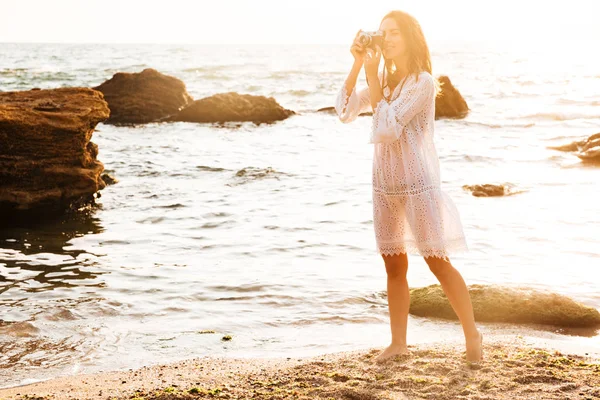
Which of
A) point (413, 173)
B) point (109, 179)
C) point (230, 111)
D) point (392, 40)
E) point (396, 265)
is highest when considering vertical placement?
point (392, 40)

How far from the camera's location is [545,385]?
4203mm

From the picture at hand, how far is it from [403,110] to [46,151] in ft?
24.2

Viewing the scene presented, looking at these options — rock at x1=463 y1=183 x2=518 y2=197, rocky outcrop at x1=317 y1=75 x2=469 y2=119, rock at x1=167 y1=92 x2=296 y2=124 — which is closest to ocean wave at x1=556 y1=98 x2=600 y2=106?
rocky outcrop at x1=317 y1=75 x2=469 y2=119

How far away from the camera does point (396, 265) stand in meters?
4.68

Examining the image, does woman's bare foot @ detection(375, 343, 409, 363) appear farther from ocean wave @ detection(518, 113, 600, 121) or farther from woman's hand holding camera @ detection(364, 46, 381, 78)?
ocean wave @ detection(518, 113, 600, 121)

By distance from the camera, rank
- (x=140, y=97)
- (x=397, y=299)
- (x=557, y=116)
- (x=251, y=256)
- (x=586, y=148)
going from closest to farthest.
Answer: (x=397, y=299), (x=251, y=256), (x=586, y=148), (x=140, y=97), (x=557, y=116)

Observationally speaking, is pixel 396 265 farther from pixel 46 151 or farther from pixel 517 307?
pixel 46 151

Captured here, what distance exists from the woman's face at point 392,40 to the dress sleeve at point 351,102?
0.99ft

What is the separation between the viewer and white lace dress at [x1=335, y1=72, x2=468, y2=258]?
14.1 ft

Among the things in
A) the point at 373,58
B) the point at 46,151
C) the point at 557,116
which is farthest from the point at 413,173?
the point at 557,116

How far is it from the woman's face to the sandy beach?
192 cm

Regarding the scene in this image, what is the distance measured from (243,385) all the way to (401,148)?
1703mm

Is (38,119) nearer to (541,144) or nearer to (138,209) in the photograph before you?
(138,209)

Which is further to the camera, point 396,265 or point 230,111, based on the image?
point 230,111
